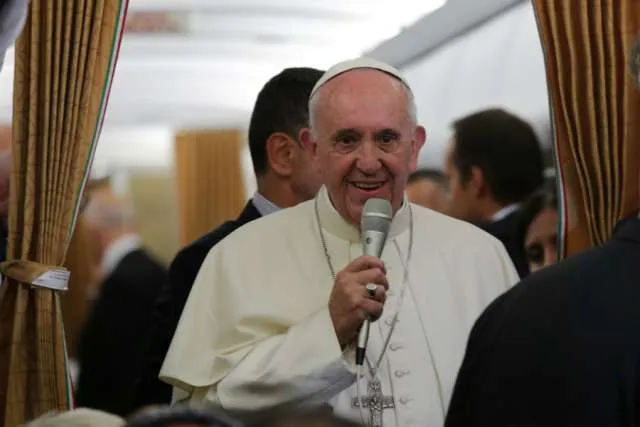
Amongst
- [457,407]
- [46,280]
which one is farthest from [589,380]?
[46,280]

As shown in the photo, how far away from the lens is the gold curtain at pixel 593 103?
Result: 11.6 ft

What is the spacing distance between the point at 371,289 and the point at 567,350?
19.0 inches

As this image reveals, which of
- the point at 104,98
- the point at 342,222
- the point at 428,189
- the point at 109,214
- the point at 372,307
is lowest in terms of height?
the point at 372,307

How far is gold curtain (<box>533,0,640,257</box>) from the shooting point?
3551 millimetres

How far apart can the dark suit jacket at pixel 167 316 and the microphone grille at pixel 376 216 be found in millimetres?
928

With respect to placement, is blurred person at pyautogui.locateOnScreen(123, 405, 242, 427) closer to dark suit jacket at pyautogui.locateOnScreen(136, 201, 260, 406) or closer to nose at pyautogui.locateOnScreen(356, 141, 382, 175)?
nose at pyautogui.locateOnScreen(356, 141, 382, 175)

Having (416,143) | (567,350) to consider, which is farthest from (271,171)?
(567,350)

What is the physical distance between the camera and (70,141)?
334 centimetres

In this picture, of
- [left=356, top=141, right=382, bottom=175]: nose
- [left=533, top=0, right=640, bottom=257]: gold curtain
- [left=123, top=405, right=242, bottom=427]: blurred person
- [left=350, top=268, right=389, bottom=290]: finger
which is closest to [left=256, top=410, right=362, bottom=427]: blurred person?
[left=123, top=405, right=242, bottom=427]: blurred person

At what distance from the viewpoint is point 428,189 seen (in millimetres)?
6281

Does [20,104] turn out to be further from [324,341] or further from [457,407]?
[457,407]

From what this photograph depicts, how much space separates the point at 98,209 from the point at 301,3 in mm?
2274

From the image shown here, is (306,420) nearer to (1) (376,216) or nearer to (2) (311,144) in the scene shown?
(1) (376,216)

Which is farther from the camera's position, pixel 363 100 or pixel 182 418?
pixel 363 100
